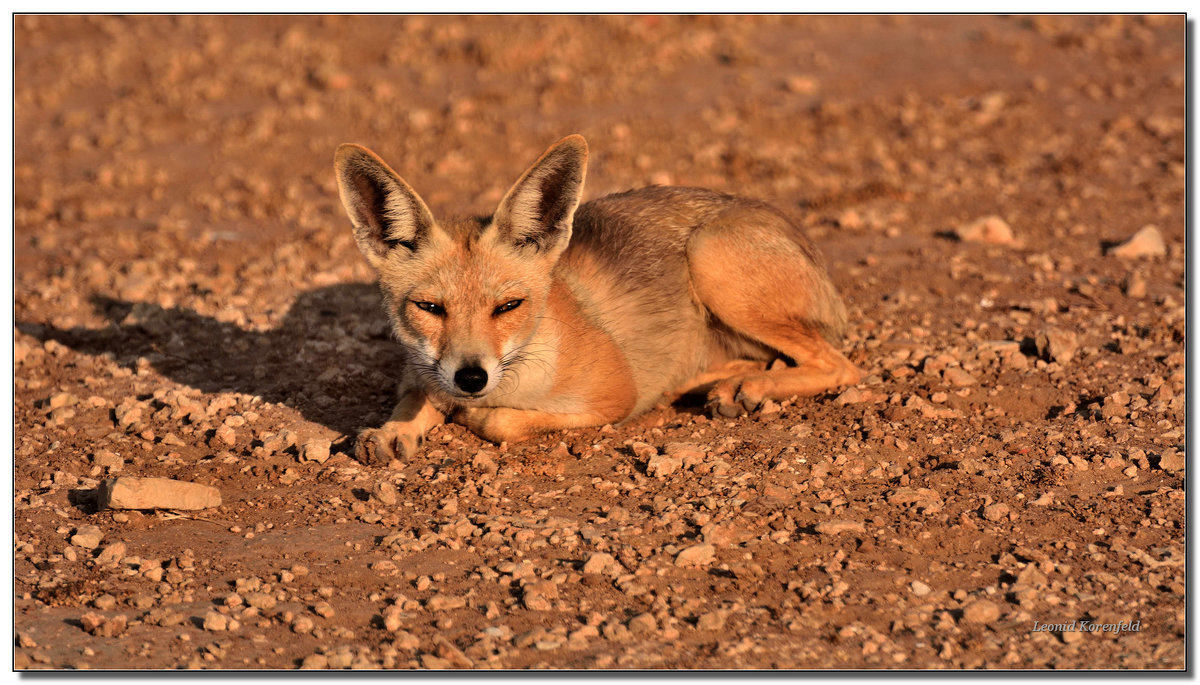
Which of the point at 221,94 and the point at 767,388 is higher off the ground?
the point at 221,94

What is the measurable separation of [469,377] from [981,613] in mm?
2253

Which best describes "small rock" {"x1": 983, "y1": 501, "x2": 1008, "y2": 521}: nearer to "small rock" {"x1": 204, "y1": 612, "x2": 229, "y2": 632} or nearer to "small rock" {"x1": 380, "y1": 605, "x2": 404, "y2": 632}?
"small rock" {"x1": 380, "y1": 605, "x2": 404, "y2": 632}

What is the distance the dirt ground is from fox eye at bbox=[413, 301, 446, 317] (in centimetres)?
78

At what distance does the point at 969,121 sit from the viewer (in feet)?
37.1

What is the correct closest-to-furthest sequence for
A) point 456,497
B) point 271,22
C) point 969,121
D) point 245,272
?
point 456,497, point 245,272, point 969,121, point 271,22

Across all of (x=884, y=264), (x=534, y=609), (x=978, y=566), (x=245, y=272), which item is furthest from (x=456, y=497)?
(x=884, y=264)

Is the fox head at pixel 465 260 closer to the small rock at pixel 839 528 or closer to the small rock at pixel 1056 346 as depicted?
the small rock at pixel 839 528

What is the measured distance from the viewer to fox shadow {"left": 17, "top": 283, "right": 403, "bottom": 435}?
20.5 ft

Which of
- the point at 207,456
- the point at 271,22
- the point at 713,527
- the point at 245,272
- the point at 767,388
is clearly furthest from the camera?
the point at 271,22

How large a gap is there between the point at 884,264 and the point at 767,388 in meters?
2.57

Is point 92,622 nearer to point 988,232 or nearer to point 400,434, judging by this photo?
point 400,434

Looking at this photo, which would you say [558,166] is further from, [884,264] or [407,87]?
[407,87]

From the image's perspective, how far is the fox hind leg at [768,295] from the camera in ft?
20.2

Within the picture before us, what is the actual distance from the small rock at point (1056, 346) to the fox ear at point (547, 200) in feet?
9.37
